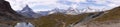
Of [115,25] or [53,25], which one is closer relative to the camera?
[115,25]

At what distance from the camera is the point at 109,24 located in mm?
66812

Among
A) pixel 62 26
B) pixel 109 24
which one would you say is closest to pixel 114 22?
pixel 109 24

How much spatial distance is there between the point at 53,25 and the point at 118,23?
210ft

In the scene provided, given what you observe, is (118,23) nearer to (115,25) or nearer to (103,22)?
(115,25)

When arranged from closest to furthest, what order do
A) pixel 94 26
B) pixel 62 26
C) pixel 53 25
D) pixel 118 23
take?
pixel 118 23, pixel 94 26, pixel 62 26, pixel 53 25

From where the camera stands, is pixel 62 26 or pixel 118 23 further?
pixel 62 26

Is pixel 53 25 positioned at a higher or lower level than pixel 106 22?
lower

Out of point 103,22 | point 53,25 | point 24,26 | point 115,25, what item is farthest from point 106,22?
point 53,25

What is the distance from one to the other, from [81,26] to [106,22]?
5488 millimetres

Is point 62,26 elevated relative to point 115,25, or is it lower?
lower

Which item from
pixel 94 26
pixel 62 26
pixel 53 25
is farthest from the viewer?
pixel 53 25

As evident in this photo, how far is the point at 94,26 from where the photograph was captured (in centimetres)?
6912

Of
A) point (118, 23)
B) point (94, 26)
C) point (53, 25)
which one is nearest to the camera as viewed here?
point (118, 23)

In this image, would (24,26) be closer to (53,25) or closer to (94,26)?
(94,26)
